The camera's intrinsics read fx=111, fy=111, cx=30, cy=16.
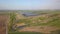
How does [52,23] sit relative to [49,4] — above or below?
below

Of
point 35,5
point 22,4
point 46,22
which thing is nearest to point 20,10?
point 22,4

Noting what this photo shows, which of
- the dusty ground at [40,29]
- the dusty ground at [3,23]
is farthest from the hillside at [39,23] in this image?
the dusty ground at [3,23]

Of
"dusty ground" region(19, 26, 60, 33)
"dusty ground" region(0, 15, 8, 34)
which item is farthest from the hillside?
"dusty ground" region(0, 15, 8, 34)

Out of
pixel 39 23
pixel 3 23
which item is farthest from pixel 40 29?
pixel 3 23

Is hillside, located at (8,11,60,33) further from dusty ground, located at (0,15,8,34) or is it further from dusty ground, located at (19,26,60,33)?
dusty ground, located at (0,15,8,34)

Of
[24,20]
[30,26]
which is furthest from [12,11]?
[30,26]

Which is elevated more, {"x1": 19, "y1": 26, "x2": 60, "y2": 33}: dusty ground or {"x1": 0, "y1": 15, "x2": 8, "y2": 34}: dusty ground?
{"x1": 0, "y1": 15, "x2": 8, "y2": 34}: dusty ground

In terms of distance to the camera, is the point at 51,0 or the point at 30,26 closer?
the point at 30,26

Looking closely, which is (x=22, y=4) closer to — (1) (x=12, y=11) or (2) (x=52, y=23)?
(1) (x=12, y=11)

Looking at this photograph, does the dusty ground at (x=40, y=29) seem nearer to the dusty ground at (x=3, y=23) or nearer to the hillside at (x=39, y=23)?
the hillside at (x=39, y=23)

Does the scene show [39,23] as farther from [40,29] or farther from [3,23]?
[3,23]

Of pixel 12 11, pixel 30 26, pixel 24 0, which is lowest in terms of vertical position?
pixel 30 26
